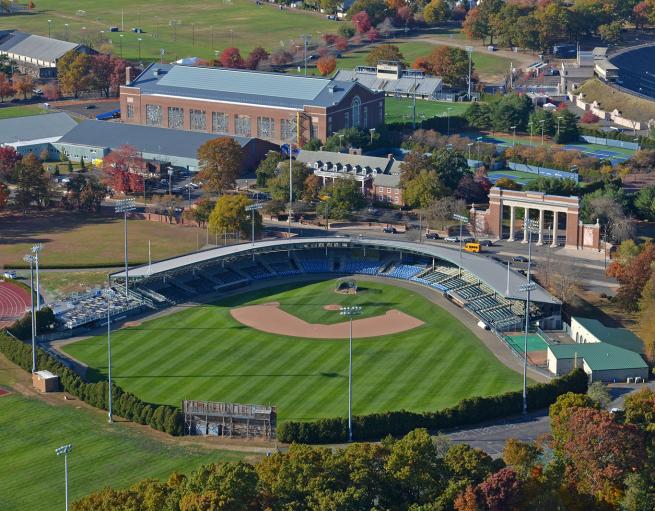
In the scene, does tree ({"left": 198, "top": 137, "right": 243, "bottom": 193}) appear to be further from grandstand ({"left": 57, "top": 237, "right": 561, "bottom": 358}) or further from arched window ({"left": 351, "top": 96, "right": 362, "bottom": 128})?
grandstand ({"left": 57, "top": 237, "right": 561, "bottom": 358})

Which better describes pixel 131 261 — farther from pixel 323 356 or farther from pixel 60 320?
pixel 323 356

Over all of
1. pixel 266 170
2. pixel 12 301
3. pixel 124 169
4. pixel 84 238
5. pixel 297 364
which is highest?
pixel 266 170

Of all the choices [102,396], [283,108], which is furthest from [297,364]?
[283,108]

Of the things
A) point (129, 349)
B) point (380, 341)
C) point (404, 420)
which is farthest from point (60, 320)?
point (404, 420)

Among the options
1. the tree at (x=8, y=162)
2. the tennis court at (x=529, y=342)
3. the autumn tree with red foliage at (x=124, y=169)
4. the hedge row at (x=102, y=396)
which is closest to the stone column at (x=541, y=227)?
the tennis court at (x=529, y=342)

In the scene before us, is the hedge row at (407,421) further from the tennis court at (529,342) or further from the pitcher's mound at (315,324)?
the pitcher's mound at (315,324)

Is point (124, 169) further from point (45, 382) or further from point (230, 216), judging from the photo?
point (45, 382)
